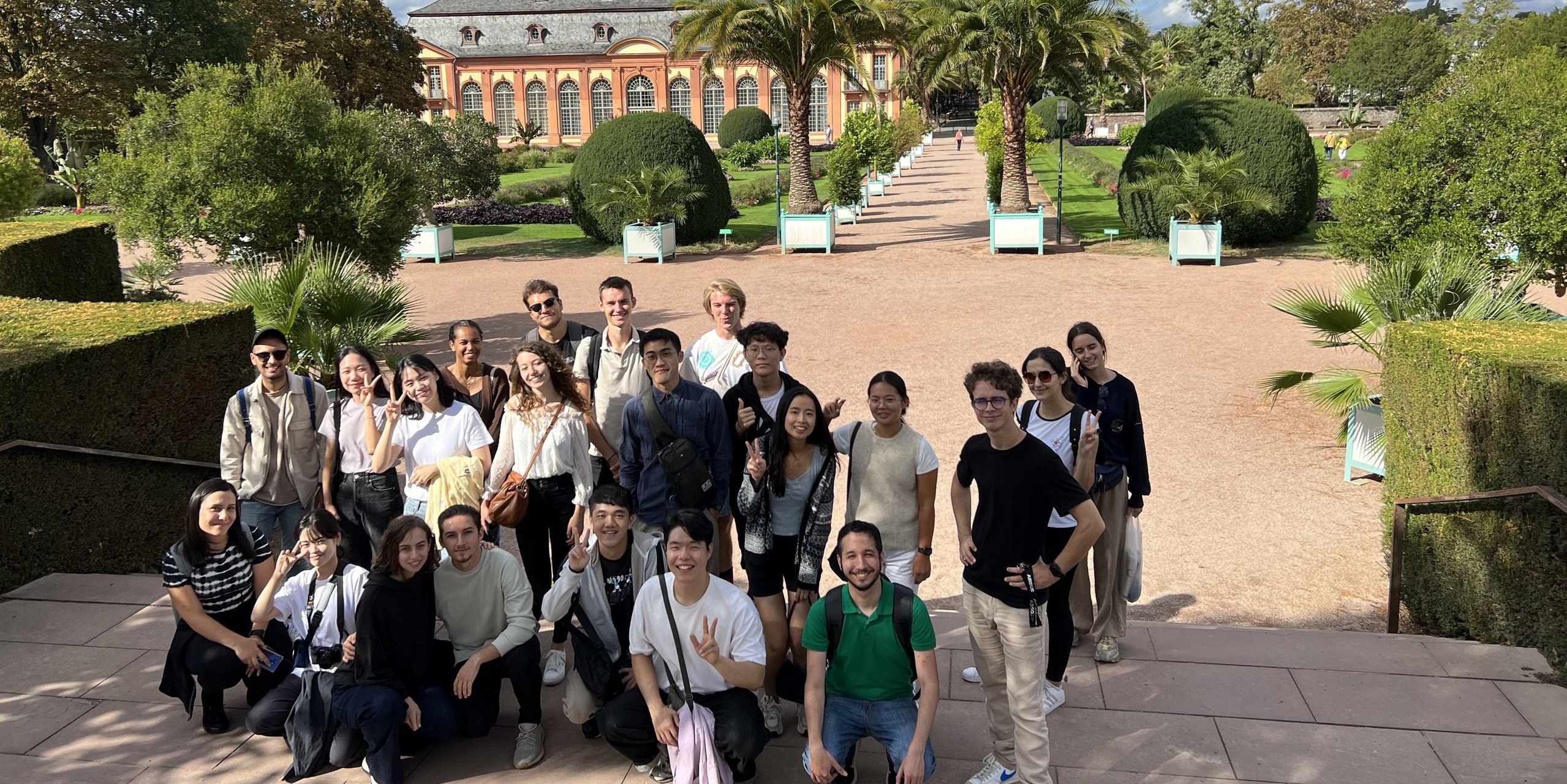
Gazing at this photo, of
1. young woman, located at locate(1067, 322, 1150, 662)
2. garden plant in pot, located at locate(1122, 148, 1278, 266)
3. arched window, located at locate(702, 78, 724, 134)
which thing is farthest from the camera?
arched window, located at locate(702, 78, 724, 134)

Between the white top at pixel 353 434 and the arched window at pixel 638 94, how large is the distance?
68.6 meters

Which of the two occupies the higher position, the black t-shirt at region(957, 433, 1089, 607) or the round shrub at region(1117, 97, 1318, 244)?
the round shrub at region(1117, 97, 1318, 244)

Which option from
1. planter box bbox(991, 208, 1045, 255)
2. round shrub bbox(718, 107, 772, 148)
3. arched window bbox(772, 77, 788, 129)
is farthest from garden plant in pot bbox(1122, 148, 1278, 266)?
arched window bbox(772, 77, 788, 129)

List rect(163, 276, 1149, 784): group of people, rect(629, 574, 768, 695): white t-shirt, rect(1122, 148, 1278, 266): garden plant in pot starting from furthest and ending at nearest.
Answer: rect(1122, 148, 1278, 266): garden plant in pot < rect(629, 574, 768, 695): white t-shirt < rect(163, 276, 1149, 784): group of people

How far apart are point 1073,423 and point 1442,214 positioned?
8512 millimetres

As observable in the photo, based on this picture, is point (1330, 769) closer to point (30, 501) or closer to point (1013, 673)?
point (1013, 673)

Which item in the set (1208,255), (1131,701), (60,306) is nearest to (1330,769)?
(1131,701)

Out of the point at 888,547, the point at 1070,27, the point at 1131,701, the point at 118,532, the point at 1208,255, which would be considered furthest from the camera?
the point at 1070,27

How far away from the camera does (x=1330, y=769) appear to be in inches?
163

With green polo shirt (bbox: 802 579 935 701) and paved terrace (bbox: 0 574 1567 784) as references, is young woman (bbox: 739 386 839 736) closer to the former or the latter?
paved terrace (bbox: 0 574 1567 784)

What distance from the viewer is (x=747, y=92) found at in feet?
232

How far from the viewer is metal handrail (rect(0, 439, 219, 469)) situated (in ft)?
19.8

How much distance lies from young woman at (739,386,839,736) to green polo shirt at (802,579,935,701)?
480mm

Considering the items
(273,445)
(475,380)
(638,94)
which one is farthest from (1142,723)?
(638,94)
